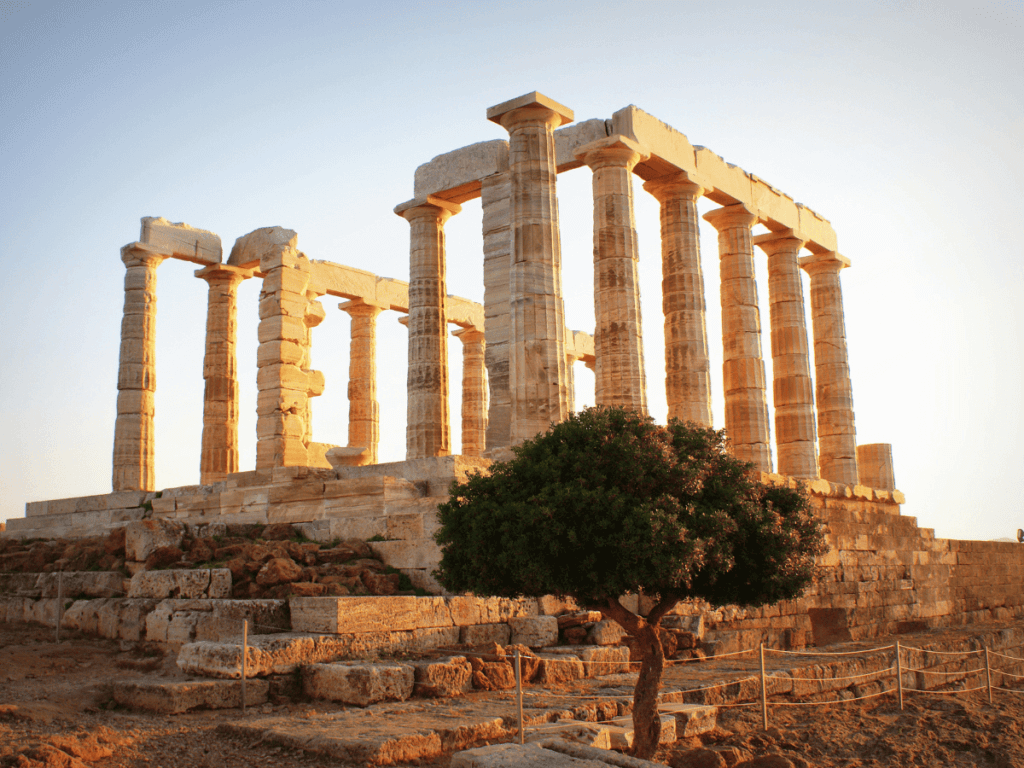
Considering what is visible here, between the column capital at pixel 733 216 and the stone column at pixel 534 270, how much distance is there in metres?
6.58

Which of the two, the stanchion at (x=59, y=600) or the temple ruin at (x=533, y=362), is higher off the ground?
the temple ruin at (x=533, y=362)

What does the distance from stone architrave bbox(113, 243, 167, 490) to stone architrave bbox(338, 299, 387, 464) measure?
256 inches

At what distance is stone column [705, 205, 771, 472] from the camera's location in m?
24.6

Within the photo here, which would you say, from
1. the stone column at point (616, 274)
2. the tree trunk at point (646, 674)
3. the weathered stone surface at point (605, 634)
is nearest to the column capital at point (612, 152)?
the stone column at point (616, 274)

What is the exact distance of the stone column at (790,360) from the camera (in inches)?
1041

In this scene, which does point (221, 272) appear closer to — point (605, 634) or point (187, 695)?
point (605, 634)

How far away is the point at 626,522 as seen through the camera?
9.67 m

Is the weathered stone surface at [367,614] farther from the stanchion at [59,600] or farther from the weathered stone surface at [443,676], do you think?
the stanchion at [59,600]

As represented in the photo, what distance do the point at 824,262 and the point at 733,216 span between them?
5816 mm

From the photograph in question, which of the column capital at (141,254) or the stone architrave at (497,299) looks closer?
the stone architrave at (497,299)

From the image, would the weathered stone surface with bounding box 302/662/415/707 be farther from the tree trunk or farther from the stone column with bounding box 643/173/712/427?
the stone column with bounding box 643/173/712/427

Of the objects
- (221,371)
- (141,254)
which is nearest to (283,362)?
(221,371)

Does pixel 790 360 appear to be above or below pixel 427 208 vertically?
below

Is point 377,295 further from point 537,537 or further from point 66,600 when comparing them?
point 537,537
